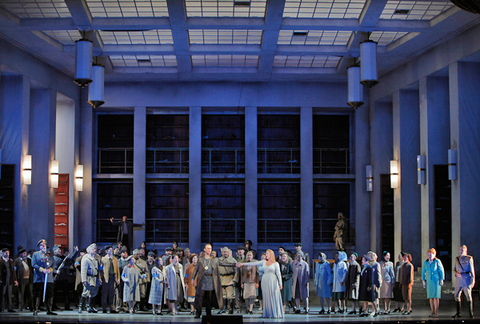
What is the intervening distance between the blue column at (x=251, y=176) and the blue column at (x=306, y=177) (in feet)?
5.55

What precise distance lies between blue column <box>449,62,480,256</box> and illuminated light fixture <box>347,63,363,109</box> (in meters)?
2.46

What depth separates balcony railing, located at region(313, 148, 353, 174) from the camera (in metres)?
20.0

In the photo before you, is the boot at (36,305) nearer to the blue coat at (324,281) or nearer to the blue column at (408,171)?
the blue coat at (324,281)

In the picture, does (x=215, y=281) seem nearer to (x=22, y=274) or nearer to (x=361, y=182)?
(x=22, y=274)

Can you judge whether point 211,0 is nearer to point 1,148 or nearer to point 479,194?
point 1,148

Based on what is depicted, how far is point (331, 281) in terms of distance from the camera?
1278 cm

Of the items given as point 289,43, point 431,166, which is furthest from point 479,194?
point 289,43

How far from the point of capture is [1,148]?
48.9ft

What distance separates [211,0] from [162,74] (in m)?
5.89

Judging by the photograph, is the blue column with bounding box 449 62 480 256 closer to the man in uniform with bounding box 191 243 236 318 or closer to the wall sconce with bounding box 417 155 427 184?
the wall sconce with bounding box 417 155 427 184

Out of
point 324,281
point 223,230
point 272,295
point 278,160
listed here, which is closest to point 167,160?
point 223,230

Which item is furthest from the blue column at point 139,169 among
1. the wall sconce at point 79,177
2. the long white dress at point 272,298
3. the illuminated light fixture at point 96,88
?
the long white dress at point 272,298

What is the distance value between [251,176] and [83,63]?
26.6 ft

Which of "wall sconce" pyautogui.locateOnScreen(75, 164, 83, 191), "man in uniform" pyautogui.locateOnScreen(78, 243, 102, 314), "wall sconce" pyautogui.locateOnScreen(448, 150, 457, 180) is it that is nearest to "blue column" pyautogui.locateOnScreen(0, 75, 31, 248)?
"wall sconce" pyautogui.locateOnScreen(75, 164, 83, 191)
